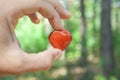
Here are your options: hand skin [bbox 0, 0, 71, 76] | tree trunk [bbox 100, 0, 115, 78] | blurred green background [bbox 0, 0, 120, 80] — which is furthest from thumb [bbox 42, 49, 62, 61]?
tree trunk [bbox 100, 0, 115, 78]

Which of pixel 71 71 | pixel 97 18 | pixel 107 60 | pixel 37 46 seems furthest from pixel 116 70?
pixel 97 18

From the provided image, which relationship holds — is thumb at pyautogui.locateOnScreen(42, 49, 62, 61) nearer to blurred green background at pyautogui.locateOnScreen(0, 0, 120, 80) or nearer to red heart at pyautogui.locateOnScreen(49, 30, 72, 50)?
red heart at pyautogui.locateOnScreen(49, 30, 72, 50)

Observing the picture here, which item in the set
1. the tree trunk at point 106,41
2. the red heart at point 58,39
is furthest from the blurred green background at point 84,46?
the red heart at point 58,39

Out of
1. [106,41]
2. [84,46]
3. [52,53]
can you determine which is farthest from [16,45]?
[84,46]

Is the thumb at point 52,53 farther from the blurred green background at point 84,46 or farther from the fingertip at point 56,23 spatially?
the blurred green background at point 84,46

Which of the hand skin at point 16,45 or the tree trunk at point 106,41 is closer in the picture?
the hand skin at point 16,45

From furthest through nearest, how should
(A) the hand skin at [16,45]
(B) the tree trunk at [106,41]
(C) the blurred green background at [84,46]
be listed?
1. (C) the blurred green background at [84,46]
2. (B) the tree trunk at [106,41]
3. (A) the hand skin at [16,45]
